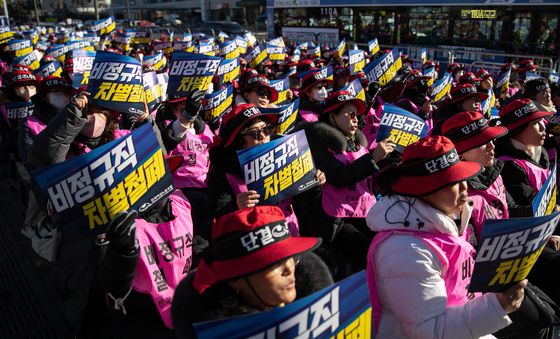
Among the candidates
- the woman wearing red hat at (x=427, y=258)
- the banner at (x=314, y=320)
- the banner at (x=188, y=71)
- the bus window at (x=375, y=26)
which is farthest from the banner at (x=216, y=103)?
the bus window at (x=375, y=26)

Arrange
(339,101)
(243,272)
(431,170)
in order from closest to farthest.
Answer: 1. (243,272)
2. (431,170)
3. (339,101)

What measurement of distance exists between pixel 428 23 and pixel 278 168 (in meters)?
18.5

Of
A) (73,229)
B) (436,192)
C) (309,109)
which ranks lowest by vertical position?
(309,109)

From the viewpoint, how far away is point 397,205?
232 cm

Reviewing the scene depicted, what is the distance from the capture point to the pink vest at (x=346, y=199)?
3738 millimetres

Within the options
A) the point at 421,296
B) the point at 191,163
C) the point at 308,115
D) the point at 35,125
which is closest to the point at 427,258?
the point at 421,296

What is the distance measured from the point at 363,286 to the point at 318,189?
1992 millimetres

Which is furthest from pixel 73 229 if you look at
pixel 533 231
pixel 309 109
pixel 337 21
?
pixel 337 21

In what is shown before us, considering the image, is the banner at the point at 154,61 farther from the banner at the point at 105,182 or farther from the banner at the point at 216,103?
the banner at the point at 105,182

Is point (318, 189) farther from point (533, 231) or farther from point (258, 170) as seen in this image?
point (533, 231)

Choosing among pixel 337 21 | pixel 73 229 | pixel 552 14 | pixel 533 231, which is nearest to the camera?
pixel 533 231

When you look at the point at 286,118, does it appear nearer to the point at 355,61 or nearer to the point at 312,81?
the point at 312,81

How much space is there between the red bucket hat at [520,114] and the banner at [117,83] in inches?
122

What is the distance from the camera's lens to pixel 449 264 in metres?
2.21
